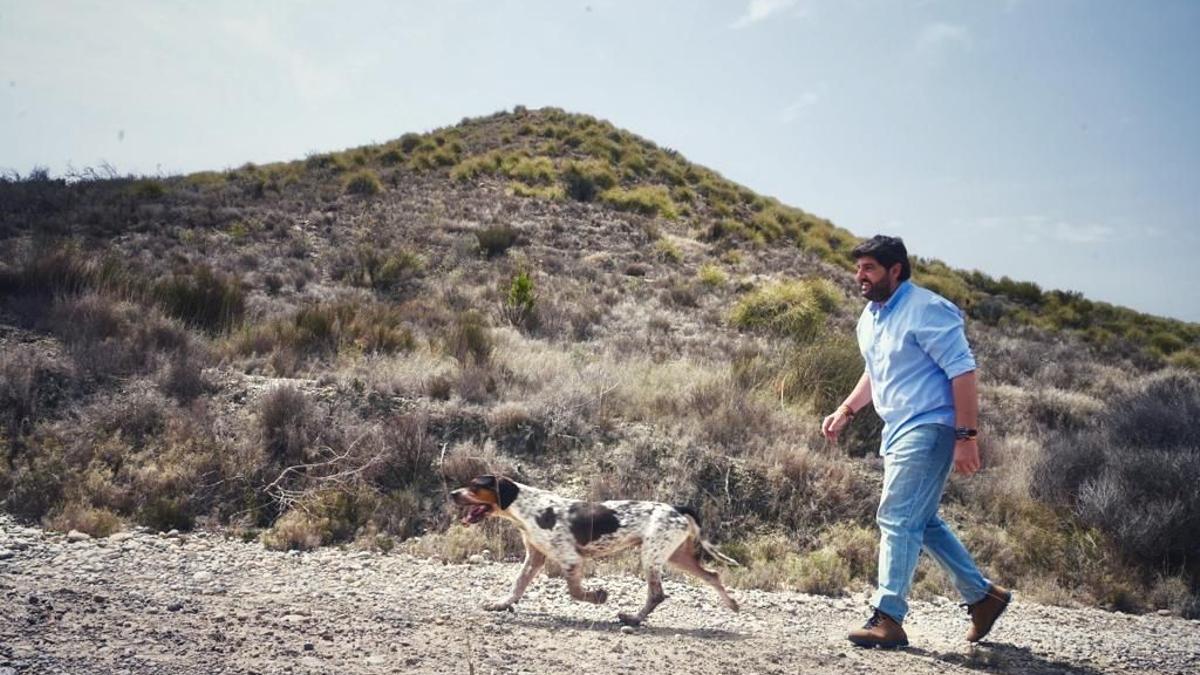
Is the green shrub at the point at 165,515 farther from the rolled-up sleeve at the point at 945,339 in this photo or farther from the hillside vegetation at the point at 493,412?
the rolled-up sleeve at the point at 945,339

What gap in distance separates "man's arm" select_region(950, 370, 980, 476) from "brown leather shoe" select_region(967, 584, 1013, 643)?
92 cm

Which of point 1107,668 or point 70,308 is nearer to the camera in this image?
point 1107,668

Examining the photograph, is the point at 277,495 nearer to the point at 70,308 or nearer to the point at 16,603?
the point at 16,603

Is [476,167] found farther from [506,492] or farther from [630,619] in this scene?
[630,619]

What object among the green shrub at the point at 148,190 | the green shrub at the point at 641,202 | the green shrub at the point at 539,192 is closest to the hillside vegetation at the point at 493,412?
the green shrub at the point at 148,190

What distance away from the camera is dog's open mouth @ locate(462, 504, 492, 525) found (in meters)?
5.18

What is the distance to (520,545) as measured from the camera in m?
7.28

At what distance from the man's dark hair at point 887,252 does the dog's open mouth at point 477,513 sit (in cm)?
276

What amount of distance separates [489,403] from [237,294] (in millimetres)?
6217

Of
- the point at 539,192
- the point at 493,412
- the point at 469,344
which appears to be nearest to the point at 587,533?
the point at 493,412

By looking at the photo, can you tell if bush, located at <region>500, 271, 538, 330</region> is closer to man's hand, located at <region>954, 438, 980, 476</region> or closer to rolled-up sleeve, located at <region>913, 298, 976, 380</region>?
rolled-up sleeve, located at <region>913, 298, 976, 380</region>

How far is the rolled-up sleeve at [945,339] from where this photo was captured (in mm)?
4719

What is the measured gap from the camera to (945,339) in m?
A: 4.75

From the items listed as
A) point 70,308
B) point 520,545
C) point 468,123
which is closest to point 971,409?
point 520,545
